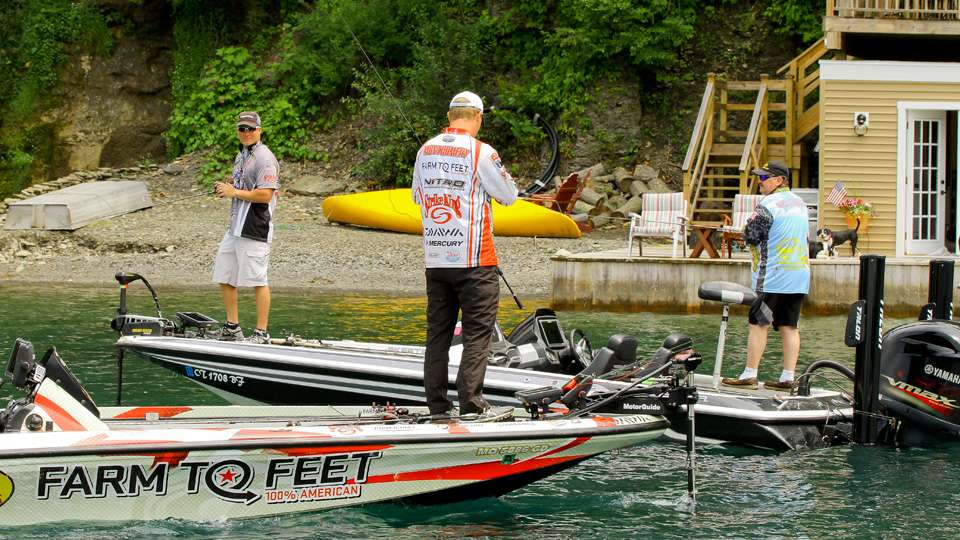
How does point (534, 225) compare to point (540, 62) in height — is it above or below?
below

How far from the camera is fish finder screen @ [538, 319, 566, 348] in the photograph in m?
9.00

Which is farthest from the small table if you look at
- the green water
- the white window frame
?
the green water

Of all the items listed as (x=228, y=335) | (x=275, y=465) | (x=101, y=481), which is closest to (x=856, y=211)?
(x=228, y=335)

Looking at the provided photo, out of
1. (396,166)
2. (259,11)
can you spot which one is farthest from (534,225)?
(259,11)

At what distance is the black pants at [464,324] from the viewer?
6.91 metres

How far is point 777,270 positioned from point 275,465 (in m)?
4.17

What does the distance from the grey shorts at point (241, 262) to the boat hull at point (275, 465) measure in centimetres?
302

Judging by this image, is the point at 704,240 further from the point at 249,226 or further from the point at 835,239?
the point at 249,226

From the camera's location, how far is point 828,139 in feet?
61.9

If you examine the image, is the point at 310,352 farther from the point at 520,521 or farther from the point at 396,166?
the point at 396,166

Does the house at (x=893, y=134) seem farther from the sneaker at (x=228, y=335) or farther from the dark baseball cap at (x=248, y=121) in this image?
the sneaker at (x=228, y=335)

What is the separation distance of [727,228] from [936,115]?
167 inches

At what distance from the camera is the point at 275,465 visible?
21.3 feet

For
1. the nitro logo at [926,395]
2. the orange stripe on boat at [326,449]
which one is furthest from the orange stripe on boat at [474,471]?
the nitro logo at [926,395]
